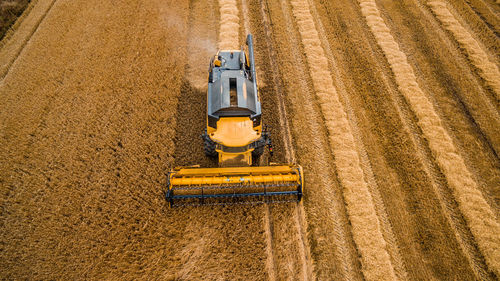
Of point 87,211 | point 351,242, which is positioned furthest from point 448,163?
point 87,211

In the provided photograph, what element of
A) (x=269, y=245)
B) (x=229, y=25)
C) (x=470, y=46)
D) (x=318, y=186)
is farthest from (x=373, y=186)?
(x=229, y=25)

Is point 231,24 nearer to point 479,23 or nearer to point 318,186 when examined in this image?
point 318,186

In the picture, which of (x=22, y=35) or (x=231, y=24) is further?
(x=231, y=24)

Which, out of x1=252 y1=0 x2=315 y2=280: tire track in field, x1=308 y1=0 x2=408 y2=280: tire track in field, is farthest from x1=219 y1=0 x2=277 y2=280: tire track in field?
x1=308 y1=0 x2=408 y2=280: tire track in field

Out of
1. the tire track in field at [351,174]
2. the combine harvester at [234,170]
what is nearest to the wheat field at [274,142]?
the tire track in field at [351,174]

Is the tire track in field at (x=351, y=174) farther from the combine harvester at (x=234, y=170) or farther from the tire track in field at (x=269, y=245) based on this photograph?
the tire track in field at (x=269, y=245)

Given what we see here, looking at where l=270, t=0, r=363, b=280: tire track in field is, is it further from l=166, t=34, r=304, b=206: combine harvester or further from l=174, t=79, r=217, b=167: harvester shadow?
l=174, t=79, r=217, b=167: harvester shadow
